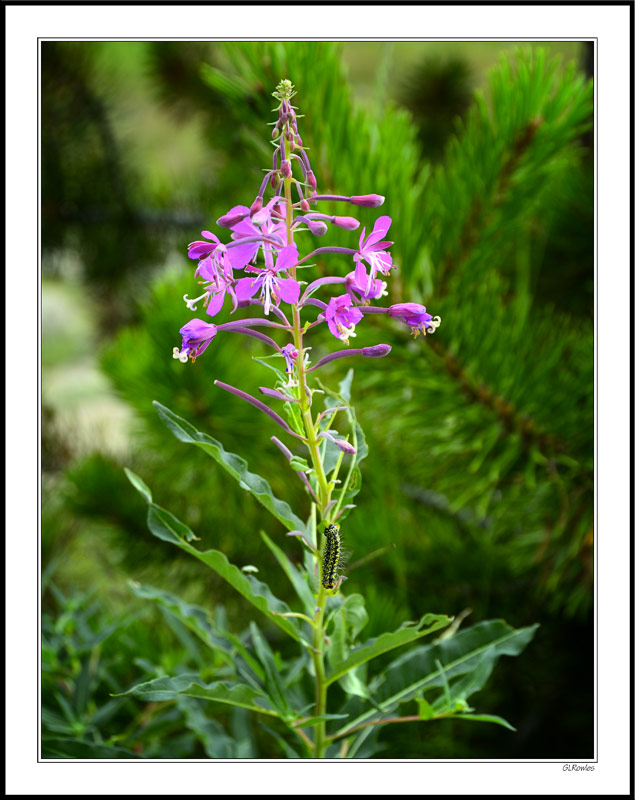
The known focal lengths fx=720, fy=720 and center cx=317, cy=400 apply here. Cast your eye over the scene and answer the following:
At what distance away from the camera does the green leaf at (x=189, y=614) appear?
39 cm

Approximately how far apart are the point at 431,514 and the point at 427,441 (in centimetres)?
15

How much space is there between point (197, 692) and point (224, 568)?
0.06 meters

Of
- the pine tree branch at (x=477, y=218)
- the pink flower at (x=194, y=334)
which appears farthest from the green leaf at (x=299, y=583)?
the pine tree branch at (x=477, y=218)

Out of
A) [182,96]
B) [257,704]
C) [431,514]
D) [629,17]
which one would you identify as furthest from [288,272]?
[182,96]

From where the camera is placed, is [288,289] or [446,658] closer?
[288,289]

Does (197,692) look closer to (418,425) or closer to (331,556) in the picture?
(331,556)

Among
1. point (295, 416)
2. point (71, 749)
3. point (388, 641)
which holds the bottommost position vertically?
point (71, 749)

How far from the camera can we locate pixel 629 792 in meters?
0.41

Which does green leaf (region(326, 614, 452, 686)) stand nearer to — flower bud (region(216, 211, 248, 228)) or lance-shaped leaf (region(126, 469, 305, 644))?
lance-shaped leaf (region(126, 469, 305, 644))

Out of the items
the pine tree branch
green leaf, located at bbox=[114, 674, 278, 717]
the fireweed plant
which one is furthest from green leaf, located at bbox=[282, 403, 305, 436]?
the pine tree branch

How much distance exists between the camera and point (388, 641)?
0.33m

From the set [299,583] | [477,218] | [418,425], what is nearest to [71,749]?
[299,583]

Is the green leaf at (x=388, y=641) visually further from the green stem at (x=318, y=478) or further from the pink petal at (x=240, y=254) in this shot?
the pink petal at (x=240, y=254)

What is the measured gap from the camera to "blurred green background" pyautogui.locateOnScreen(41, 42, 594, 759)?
47 cm
